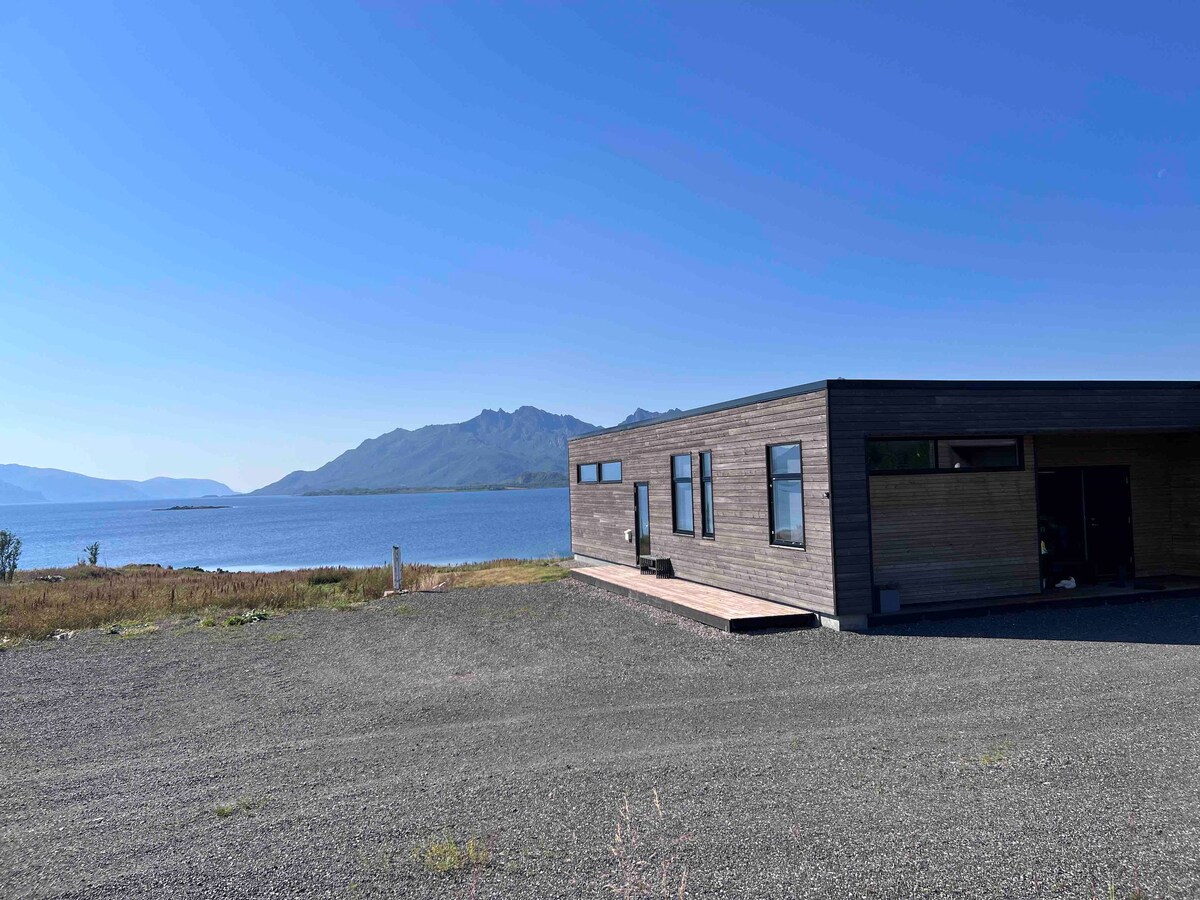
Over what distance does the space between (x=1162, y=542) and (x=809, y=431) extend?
258 inches

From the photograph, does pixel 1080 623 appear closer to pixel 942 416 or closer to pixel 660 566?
pixel 942 416

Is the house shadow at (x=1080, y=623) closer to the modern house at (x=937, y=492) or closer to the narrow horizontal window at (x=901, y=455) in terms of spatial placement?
the modern house at (x=937, y=492)

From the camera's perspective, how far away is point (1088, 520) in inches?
447

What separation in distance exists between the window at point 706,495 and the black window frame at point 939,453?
2.98 metres

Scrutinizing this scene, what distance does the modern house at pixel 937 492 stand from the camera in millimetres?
9203

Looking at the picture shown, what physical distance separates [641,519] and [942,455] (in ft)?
20.7

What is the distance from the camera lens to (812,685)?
21.9 ft

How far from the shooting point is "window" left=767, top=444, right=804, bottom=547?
9.79m

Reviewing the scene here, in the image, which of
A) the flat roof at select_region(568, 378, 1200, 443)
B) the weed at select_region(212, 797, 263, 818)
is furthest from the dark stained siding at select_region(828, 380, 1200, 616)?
the weed at select_region(212, 797, 263, 818)

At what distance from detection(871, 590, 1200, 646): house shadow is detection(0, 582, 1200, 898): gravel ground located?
77 millimetres

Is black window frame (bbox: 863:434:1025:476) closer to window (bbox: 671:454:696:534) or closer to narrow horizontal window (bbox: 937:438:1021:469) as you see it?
narrow horizontal window (bbox: 937:438:1021:469)

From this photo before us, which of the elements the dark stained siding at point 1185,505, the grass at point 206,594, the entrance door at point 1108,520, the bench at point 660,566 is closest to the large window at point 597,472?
the grass at point 206,594

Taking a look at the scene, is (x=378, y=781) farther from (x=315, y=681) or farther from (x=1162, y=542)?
(x=1162, y=542)

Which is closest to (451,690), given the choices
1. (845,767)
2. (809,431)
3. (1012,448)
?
(845,767)
